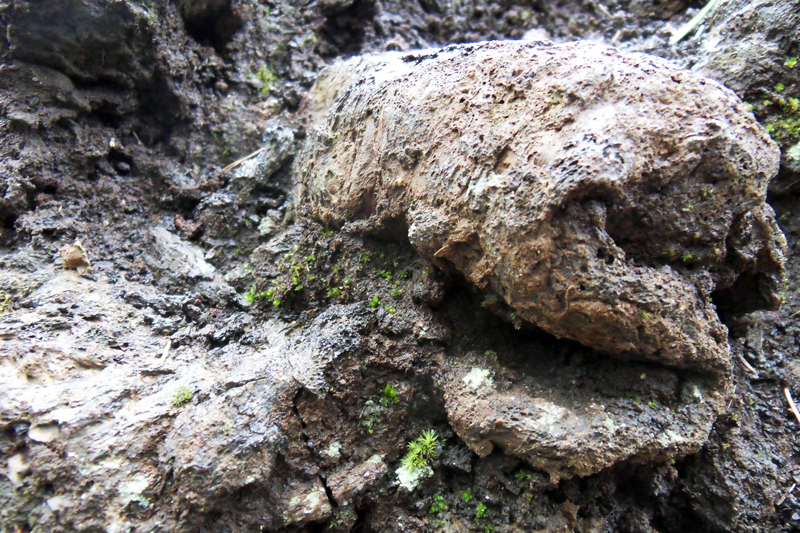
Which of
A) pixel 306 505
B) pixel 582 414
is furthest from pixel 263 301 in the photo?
pixel 582 414

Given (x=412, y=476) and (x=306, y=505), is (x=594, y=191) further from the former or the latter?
(x=306, y=505)

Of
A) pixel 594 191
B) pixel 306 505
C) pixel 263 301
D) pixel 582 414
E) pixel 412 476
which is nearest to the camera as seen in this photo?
pixel 594 191

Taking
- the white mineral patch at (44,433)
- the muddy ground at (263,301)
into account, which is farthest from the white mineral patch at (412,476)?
the white mineral patch at (44,433)

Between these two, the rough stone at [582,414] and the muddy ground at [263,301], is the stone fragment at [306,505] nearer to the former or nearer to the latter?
the muddy ground at [263,301]

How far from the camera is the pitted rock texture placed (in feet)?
6.28

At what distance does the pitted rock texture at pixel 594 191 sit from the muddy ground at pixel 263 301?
0.32m

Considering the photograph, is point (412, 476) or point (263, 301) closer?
point (412, 476)

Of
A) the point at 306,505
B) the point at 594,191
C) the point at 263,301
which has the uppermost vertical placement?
the point at 594,191

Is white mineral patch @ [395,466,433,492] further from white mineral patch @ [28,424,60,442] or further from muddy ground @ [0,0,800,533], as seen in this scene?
white mineral patch @ [28,424,60,442]

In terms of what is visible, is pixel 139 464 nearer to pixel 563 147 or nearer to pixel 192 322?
pixel 192 322

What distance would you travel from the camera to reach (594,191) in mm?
1878

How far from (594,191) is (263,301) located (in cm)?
207

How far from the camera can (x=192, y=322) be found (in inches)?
117

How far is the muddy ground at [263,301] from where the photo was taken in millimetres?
2350
